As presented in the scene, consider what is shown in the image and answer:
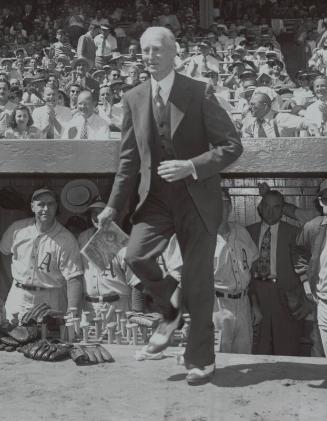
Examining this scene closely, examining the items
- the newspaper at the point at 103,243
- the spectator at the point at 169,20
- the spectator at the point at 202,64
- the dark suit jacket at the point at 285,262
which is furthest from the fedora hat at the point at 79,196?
the spectator at the point at 169,20

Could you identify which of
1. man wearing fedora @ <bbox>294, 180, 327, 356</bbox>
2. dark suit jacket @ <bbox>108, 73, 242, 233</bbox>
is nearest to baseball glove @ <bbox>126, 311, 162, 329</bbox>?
man wearing fedora @ <bbox>294, 180, 327, 356</bbox>

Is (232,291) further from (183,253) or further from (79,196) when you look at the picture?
(183,253)

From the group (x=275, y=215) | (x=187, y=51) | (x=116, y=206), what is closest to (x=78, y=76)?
(x=187, y=51)

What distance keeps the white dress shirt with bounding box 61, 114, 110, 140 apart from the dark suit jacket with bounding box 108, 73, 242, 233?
2931 millimetres

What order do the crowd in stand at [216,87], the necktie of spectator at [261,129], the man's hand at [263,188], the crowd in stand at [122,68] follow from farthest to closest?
the crowd in stand at [122,68]
the man's hand at [263,188]
the necktie of spectator at [261,129]
the crowd in stand at [216,87]

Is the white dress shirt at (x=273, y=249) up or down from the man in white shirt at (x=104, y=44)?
down

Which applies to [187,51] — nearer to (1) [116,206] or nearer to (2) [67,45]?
(2) [67,45]

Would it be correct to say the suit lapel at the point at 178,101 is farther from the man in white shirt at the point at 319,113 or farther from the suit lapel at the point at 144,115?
the man in white shirt at the point at 319,113

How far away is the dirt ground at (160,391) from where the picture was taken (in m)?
3.64

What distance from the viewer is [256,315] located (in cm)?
670

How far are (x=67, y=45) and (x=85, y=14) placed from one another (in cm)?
392

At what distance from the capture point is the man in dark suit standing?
12.5ft

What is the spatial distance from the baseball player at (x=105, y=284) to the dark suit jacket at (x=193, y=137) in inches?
103

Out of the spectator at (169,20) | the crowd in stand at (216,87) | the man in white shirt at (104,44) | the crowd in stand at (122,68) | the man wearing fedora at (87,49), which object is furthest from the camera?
the spectator at (169,20)
